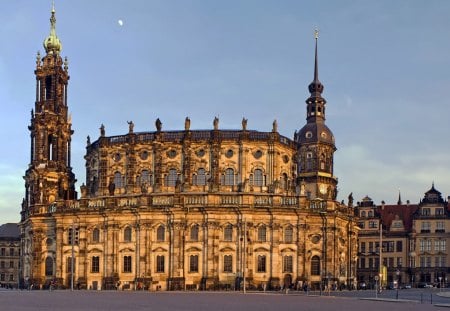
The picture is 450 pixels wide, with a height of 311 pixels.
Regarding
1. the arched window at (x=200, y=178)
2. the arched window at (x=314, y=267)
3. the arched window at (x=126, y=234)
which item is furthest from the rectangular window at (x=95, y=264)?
the arched window at (x=314, y=267)

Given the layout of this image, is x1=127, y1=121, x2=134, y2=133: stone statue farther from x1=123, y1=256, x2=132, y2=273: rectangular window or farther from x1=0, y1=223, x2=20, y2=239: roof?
x1=0, y1=223, x2=20, y2=239: roof

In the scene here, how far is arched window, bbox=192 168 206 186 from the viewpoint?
91.8m

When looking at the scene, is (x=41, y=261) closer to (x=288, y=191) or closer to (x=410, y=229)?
(x=288, y=191)

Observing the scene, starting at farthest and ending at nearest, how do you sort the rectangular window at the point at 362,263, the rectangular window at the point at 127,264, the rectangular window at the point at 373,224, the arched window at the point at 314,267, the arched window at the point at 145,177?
the rectangular window at the point at 373,224, the rectangular window at the point at 362,263, the arched window at the point at 145,177, the arched window at the point at 314,267, the rectangular window at the point at 127,264

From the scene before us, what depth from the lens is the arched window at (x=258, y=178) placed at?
92.6 metres

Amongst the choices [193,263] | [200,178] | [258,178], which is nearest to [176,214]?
[193,263]

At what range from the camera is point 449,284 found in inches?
4560

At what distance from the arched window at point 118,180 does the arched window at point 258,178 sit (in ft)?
49.4

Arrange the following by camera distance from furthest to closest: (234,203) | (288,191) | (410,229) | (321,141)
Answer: (410,229)
(321,141)
(288,191)
(234,203)

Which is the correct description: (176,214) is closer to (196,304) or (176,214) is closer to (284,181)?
(284,181)

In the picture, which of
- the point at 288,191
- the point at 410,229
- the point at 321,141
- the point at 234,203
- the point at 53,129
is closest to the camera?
the point at 234,203

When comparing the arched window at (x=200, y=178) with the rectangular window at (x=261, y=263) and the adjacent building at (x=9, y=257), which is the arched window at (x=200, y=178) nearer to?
the rectangular window at (x=261, y=263)

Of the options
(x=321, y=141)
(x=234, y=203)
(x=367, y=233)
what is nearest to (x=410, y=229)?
(x=367, y=233)

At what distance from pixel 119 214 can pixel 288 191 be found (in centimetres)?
1918
